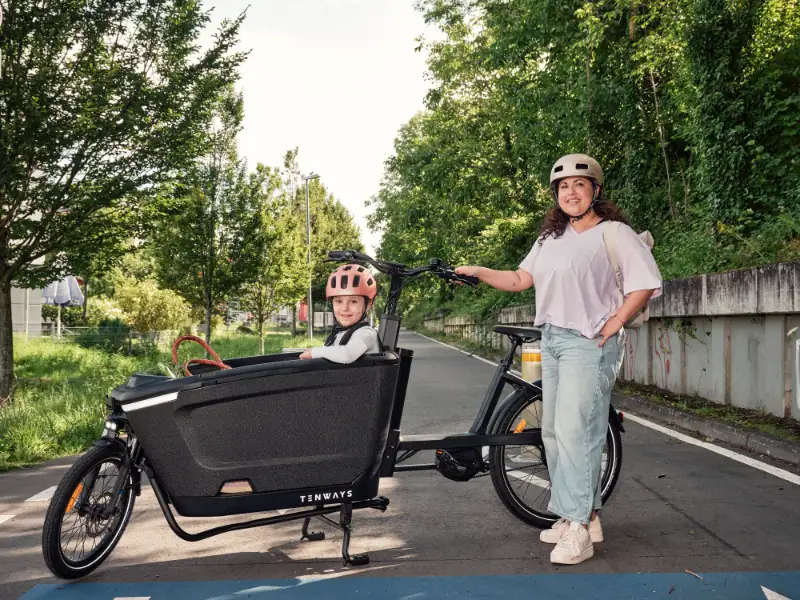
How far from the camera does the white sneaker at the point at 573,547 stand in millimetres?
4145

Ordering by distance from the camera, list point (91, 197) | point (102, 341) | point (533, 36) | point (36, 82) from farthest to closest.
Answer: point (102, 341)
point (533, 36)
point (91, 197)
point (36, 82)

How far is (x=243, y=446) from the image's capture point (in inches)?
151

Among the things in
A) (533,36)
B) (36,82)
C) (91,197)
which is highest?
(533,36)

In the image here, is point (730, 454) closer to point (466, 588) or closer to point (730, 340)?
point (730, 340)

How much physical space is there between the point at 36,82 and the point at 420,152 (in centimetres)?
2195

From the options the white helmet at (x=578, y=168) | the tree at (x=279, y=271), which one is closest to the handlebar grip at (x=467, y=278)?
Answer: the white helmet at (x=578, y=168)

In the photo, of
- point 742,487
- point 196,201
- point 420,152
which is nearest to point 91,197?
point 196,201

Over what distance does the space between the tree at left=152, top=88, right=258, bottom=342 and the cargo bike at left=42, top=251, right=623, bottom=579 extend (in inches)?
636

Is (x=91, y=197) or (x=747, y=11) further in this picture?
(x=747, y=11)

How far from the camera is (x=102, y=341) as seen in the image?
24797 mm

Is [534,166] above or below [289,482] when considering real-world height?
above

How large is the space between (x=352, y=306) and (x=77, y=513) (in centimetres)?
159

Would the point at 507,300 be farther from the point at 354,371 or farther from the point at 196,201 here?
the point at 354,371

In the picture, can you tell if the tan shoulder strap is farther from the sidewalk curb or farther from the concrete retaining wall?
the concrete retaining wall
